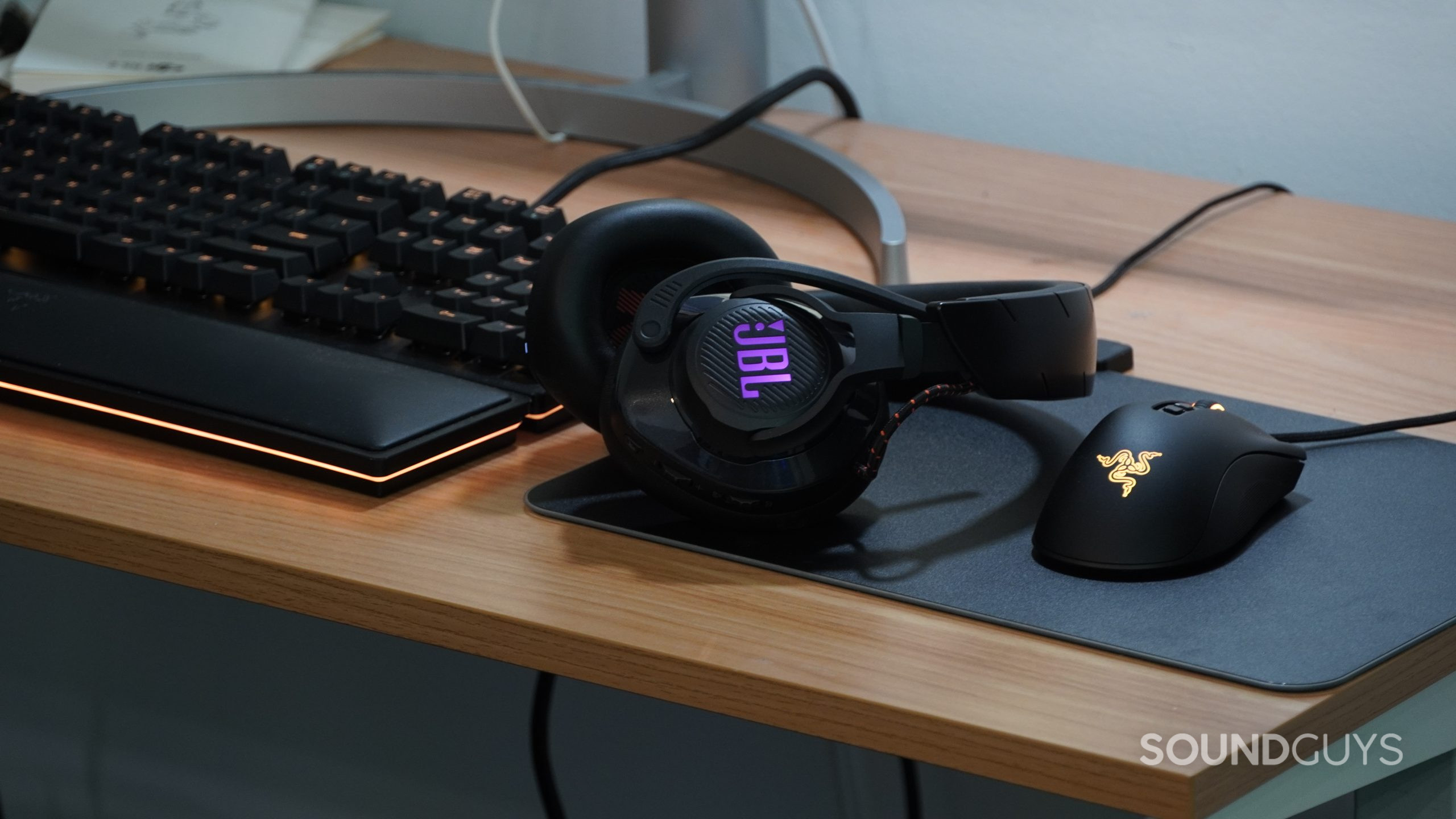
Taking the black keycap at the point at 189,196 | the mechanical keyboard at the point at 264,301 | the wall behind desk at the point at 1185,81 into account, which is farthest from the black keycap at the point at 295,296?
the wall behind desk at the point at 1185,81

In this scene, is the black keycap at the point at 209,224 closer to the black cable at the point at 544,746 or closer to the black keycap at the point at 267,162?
the black keycap at the point at 267,162

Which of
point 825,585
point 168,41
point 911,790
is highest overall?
point 168,41

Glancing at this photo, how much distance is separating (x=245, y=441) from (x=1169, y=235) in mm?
485

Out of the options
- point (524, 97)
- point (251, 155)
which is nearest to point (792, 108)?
point (524, 97)

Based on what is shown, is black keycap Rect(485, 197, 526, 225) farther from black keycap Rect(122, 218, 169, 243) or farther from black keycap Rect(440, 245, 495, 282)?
black keycap Rect(122, 218, 169, 243)

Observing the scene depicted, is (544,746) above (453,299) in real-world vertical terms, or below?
below

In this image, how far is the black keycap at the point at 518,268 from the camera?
1.92ft

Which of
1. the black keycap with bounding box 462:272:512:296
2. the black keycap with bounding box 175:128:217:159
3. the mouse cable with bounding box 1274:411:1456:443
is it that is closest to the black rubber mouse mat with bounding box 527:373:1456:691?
the mouse cable with bounding box 1274:411:1456:443

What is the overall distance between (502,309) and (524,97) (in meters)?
0.40

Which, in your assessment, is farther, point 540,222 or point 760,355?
point 540,222

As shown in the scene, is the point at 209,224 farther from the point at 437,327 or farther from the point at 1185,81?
the point at 1185,81

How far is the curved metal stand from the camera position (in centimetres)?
85

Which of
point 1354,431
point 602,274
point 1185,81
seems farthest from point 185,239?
point 1185,81

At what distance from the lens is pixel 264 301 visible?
23.3 inches
